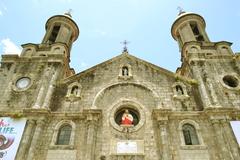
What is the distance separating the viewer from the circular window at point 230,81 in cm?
1697

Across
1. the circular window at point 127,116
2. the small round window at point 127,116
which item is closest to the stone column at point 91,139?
the circular window at point 127,116

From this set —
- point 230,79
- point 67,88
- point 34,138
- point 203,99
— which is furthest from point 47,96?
point 230,79

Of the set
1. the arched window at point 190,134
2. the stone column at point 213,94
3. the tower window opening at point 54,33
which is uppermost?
the tower window opening at point 54,33

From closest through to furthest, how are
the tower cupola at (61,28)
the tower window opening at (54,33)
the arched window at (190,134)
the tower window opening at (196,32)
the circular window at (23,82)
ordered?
the arched window at (190,134)
the circular window at (23,82)
the tower cupola at (61,28)
the tower window opening at (196,32)
the tower window opening at (54,33)

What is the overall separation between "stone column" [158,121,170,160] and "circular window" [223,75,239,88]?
240 inches

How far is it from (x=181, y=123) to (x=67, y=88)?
7716 mm

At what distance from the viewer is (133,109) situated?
50.9ft

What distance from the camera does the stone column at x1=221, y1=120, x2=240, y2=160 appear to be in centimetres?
1275

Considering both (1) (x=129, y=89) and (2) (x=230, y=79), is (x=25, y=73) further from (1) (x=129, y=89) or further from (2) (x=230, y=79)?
(2) (x=230, y=79)

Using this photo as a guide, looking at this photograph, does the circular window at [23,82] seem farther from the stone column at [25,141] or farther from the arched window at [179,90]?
the arched window at [179,90]

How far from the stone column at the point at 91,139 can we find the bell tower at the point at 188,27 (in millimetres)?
11916

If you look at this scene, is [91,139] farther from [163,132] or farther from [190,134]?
[190,134]

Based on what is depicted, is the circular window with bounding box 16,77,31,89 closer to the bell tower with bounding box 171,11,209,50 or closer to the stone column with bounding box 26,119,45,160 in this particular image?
the stone column with bounding box 26,119,45,160

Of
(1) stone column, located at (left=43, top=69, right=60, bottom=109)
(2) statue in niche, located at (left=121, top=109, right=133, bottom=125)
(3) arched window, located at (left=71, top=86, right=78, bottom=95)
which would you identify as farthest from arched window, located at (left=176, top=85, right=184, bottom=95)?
(1) stone column, located at (left=43, top=69, right=60, bottom=109)
